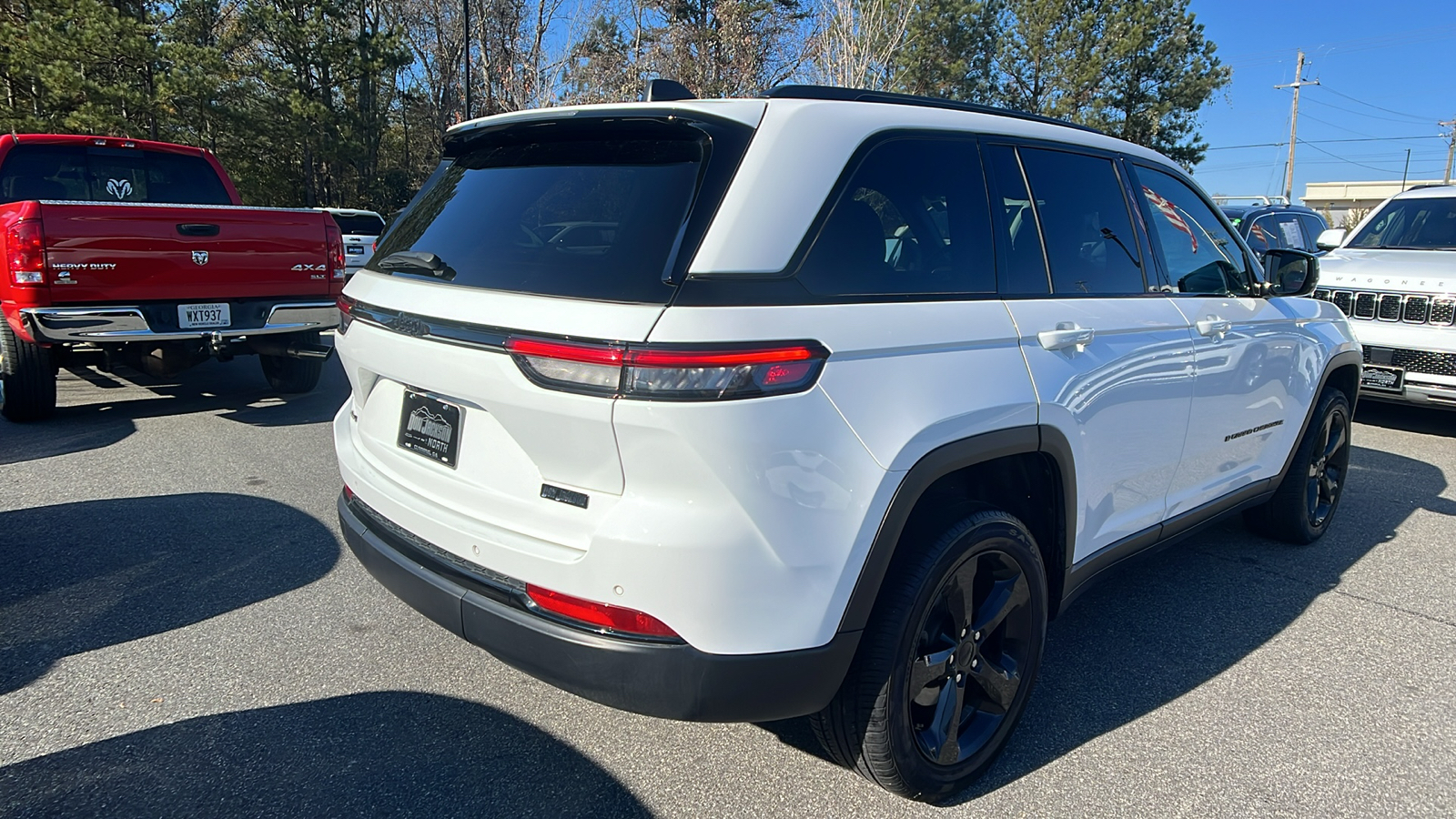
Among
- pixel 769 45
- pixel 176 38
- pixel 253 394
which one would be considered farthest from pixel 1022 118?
pixel 176 38

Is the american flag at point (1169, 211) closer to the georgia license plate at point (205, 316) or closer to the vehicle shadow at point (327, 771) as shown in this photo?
the vehicle shadow at point (327, 771)

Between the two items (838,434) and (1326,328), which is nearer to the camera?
(838,434)

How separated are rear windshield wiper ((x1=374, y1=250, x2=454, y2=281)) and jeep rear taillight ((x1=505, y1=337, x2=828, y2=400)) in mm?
633

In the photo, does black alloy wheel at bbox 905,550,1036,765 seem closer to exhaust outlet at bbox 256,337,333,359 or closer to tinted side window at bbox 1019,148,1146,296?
tinted side window at bbox 1019,148,1146,296

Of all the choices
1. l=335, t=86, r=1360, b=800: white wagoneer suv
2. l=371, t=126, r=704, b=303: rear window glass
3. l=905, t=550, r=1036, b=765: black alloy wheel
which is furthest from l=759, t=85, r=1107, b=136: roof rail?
l=905, t=550, r=1036, b=765: black alloy wheel

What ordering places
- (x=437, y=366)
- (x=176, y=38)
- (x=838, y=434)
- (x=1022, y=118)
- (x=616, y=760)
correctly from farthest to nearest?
(x=176, y=38) → (x=1022, y=118) → (x=616, y=760) → (x=437, y=366) → (x=838, y=434)

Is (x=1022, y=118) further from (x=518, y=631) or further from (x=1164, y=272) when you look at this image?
(x=518, y=631)

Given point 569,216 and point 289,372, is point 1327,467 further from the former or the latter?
point 289,372

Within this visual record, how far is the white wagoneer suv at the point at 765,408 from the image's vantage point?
1.95 metres

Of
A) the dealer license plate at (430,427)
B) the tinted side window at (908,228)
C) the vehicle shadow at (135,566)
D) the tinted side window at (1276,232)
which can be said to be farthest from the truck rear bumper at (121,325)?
the tinted side window at (1276,232)

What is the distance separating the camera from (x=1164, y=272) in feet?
11.1

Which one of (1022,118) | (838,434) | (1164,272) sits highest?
(1022,118)

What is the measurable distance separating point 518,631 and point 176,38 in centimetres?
2716

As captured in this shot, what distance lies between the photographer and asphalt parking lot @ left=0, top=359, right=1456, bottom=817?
8.10 feet
